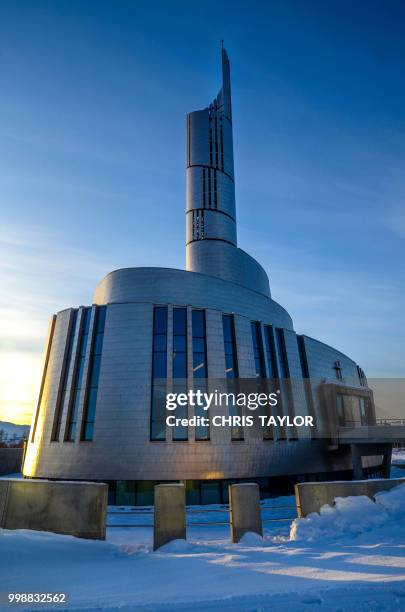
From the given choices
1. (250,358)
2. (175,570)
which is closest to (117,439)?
(250,358)

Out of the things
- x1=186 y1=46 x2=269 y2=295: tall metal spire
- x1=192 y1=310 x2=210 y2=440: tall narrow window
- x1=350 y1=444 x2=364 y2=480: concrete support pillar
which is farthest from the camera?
x1=186 y1=46 x2=269 y2=295: tall metal spire

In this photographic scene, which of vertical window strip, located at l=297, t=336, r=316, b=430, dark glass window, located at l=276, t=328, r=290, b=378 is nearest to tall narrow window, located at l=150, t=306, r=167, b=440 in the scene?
dark glass window, located at l=276, t=328, r=290, b=378

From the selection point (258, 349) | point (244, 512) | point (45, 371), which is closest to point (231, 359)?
point (258, 349)

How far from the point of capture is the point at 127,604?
202 inches

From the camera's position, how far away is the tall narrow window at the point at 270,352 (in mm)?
29156

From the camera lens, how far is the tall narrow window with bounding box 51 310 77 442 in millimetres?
25597

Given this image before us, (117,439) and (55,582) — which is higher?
(117,439)

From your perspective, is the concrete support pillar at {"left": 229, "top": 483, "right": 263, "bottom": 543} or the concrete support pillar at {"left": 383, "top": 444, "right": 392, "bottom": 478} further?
the concrete support pillar at {"left": 383, "top": 444, "right": 392, "bottom": 478}

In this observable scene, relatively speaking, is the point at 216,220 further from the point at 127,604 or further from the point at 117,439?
the point at 127,604

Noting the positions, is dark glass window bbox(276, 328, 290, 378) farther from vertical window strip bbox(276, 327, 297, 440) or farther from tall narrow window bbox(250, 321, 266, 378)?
tall narrow window bbox(250, 321, 266, 378)

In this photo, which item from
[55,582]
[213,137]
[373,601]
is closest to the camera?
[373,601]

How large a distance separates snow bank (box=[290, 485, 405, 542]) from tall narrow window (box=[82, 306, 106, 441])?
17894 millimetres

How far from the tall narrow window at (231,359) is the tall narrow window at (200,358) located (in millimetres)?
1753

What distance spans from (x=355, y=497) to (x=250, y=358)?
59.0 feet
